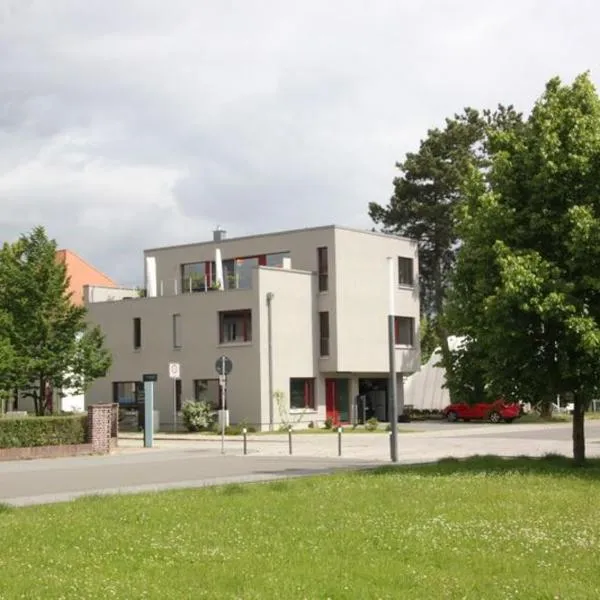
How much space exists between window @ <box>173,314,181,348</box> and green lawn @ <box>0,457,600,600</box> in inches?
1383

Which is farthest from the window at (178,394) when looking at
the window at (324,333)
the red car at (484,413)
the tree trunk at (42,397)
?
the red car at (484,413)

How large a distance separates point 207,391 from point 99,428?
61.3 ft

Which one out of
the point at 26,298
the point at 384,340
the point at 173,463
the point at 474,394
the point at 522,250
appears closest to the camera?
the point at 522,250

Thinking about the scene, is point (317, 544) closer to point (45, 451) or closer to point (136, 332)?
point (45, 451)

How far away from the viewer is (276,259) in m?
52.7

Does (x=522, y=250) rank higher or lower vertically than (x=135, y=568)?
higher

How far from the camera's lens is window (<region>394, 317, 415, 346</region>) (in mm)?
55250

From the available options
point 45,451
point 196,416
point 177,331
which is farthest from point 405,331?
point 45,451

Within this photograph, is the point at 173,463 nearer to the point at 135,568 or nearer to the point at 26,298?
the point at 26,298

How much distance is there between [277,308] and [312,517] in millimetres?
36629

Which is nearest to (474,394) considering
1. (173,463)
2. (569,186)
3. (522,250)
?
(522,250)

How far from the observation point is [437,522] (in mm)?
11562

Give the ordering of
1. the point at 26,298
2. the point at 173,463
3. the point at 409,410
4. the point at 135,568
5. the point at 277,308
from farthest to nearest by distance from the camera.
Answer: the point at 409,410 → the point at 277,308 → the point at 26,298 → the point at 173,463 → the point at 135,568

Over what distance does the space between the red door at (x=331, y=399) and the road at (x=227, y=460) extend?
8.46 m
